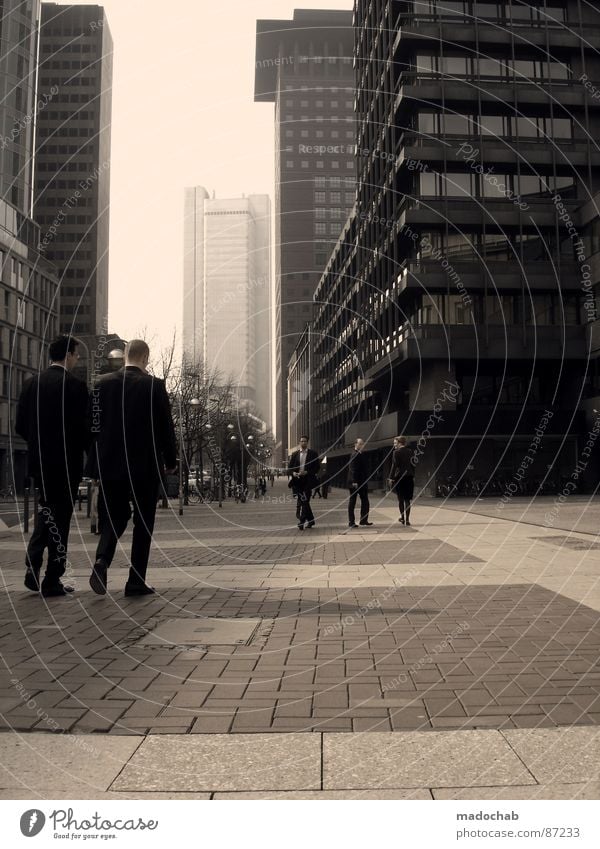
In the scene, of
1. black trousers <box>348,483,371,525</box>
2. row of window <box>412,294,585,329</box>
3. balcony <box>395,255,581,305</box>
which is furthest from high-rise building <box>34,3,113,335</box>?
black trousers <box>348,483,371,525</box>

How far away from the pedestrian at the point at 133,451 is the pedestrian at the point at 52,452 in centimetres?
21

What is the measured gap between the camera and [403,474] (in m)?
16.9

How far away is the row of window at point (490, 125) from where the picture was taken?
4097 centimetres

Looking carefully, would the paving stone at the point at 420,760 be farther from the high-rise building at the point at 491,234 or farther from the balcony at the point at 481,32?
the balcony at the point at 481,32

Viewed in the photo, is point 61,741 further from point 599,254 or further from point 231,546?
A: point 599,254

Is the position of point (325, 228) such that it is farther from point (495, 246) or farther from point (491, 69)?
point (495, 246)

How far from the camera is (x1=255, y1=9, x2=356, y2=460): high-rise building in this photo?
386 feet

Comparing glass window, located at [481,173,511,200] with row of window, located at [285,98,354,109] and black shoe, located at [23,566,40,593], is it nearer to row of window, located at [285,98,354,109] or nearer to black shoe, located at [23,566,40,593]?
black shoe, located at [23,566,40,593]

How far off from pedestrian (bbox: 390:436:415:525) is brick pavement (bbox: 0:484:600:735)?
308 inches

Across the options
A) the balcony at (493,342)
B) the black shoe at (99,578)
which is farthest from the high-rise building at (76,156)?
the black shoe at (99,578)

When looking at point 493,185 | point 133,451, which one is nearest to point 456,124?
point 493,185

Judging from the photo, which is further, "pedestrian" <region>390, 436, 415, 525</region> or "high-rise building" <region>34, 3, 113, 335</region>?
"high-rise building" <region>34, 3, 113, 335</region>

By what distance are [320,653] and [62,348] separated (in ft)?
12.6
